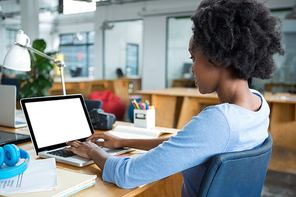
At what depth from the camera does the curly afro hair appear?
0.76 meters

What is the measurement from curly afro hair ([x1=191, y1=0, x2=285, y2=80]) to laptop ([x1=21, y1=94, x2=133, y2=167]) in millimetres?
646

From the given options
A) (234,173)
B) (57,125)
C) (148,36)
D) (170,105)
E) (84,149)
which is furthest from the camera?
(148,36)

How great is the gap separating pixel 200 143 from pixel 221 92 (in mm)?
238

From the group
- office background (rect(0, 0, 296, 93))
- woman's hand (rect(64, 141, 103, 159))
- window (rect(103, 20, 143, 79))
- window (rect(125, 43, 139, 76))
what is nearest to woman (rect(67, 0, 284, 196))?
woman's hand (rect(64, 141, 103, 159))

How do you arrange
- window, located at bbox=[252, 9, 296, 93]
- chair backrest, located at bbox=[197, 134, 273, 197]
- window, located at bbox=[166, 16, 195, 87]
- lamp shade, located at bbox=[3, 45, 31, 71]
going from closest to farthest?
chair backrest, located at bbox=[197, 134, 273, 197] < lamp shade, located at bbox=[3, 45, 31, 71] < window, located at bbox=[252, 9, 296, 93] < window, located at bbox=[166, 16, 195, 87]

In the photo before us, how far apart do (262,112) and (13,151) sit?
813 millimetres

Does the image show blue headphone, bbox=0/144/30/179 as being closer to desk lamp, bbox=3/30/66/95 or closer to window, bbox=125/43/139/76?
desk lamp, bbox=3/30/66/95

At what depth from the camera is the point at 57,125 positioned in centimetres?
131

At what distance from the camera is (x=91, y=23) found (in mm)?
11781

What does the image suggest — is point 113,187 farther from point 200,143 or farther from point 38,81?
point 38,81

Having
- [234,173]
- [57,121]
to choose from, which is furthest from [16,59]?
[234,173]

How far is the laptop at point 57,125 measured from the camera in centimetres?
117

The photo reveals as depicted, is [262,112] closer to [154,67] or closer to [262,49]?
[262,49]

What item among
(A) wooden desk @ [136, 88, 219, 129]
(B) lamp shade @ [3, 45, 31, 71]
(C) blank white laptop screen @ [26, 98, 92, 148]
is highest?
(B) lamp shade @ [3, 45, 31, 71]
